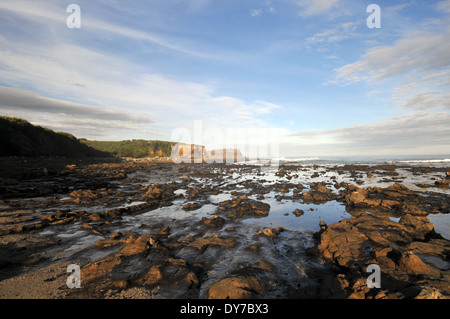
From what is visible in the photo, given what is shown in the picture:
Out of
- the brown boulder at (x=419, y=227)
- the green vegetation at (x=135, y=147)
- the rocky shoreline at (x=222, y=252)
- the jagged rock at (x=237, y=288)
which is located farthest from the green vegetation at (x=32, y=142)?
the brown boulder at (x=419, y=227)

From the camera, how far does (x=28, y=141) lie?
57.8 metres

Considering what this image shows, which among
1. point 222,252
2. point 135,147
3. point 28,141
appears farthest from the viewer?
point 135,147

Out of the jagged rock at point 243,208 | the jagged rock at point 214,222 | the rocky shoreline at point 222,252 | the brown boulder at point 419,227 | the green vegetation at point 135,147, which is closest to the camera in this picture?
the rocky shoreline at point 222,252

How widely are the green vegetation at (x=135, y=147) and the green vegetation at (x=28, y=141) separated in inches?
2512

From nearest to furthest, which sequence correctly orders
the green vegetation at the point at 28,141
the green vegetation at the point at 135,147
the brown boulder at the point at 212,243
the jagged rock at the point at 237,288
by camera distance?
the jagged rock at the point at 237,288, the brown boulder at the point at 212,243, the green vegetation at the point at 28,141, the green vegetation at the point at 135,147

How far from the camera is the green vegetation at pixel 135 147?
141512 millimetres

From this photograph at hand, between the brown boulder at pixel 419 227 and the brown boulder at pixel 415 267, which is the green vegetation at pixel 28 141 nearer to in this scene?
the brown boulder at pixel 415 267

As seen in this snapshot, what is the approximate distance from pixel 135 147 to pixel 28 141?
92628 mm

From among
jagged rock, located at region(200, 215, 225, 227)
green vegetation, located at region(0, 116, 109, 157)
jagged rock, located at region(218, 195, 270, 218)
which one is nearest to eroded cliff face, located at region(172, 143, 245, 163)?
green vegetation, located at region(0, 116, 109, 157)

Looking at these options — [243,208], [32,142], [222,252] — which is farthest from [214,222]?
[32,142]

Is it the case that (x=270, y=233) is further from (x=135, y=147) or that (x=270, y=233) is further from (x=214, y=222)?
(x=135, y=147)

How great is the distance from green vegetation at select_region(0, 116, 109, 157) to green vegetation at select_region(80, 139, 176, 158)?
6380 centimetres
